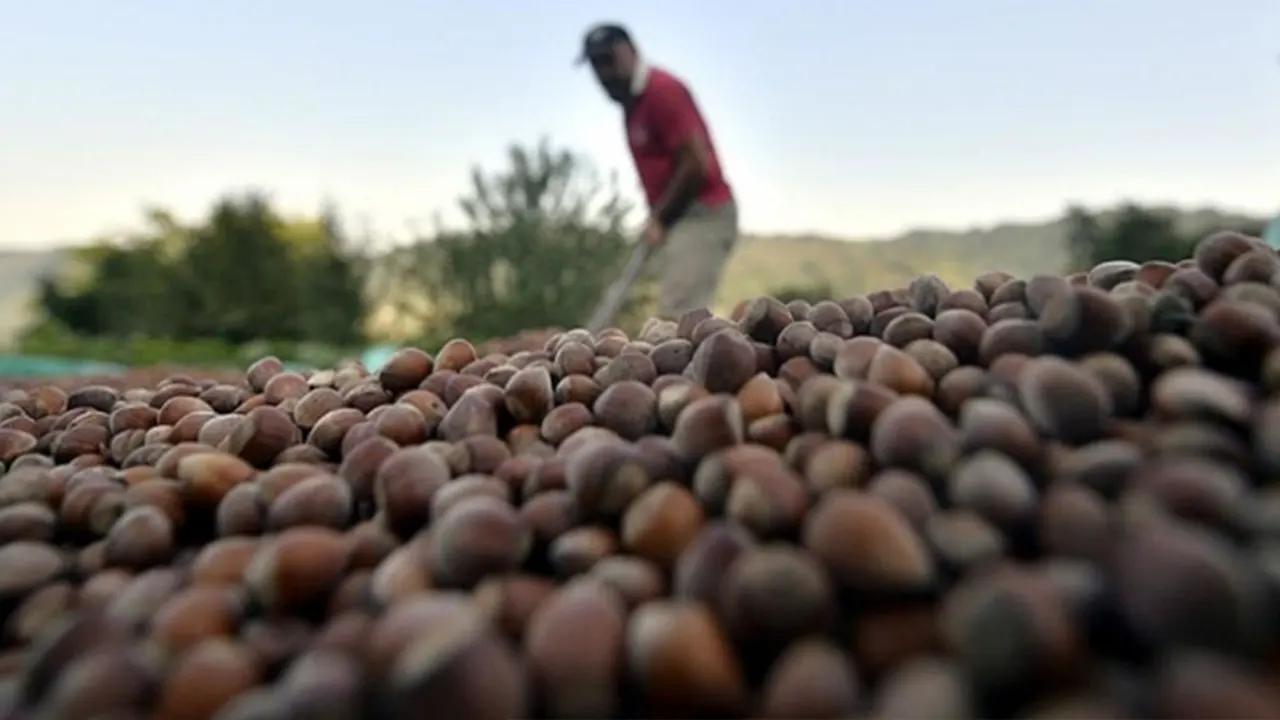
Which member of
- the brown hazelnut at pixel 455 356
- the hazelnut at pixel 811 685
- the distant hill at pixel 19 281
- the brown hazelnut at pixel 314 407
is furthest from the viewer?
the distant hill at pixel 19 281

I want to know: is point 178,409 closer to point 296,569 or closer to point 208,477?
point 208,477

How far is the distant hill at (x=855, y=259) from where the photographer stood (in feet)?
35.7

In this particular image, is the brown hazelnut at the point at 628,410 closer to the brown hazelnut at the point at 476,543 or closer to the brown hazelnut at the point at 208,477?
the brown hazelnut at the point at 476,543

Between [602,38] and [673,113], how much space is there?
44 cm

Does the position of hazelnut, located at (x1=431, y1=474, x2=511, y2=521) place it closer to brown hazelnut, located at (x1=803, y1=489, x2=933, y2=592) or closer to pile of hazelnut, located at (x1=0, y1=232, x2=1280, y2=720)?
pile of hazelnut, located at (x1=0, y1=232, x2=1280, y2=720)

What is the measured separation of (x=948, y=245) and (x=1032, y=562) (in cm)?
1511

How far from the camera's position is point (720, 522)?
2.22ft

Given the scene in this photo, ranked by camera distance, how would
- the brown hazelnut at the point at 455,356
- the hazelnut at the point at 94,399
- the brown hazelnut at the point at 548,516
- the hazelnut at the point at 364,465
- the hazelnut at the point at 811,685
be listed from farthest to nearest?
the hazelnut at the point at 94,399
the brown hazelnut at the point at 455,356
the hazelnut at the point at 364,465
the brown hazelnut at the point at 548,516
the hazelnut at the point at 811,685

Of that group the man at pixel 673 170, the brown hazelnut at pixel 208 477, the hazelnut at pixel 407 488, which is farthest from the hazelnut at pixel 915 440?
the man at pixel 673 170

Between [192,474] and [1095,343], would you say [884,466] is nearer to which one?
[1095,343]

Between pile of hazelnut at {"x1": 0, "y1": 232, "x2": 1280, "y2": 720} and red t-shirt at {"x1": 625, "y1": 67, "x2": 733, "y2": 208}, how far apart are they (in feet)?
10.2

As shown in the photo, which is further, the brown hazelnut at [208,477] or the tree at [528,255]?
the tree at [528,255]

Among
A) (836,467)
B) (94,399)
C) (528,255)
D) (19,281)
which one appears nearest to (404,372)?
(94,399)

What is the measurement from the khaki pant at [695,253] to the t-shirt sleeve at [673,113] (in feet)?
1.09
